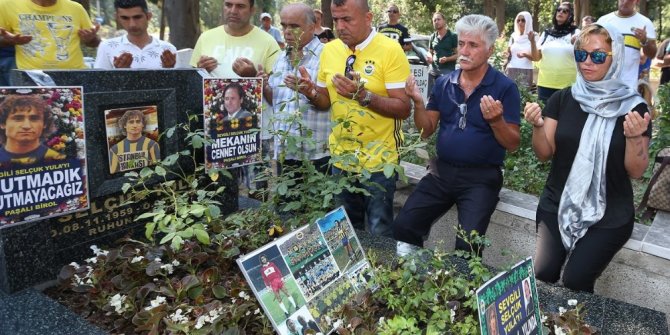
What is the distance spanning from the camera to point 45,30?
3.77 metres

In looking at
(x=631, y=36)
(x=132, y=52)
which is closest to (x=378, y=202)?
(x=132, y=52)

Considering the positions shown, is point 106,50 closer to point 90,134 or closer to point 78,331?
point 90,134

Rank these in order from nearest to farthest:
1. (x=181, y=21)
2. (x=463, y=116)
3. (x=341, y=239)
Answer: (x=341, y=239)
(x=463, y=116)
(x=181, y=21)

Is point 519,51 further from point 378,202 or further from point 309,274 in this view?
point 309,274

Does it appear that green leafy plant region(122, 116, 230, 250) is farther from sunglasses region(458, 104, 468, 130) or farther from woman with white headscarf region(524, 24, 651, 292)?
woman with white headscarf region(524, 24, 651, 292)

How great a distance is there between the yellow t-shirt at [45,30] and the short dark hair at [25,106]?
1.92m

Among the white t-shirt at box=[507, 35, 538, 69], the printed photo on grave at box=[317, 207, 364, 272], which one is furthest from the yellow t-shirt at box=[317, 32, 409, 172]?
the white t-shirt at box=[507, 35, 538, 69]

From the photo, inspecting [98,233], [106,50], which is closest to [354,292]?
[98,233]

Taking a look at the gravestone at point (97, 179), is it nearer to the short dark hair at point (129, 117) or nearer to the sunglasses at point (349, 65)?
the short dark hair at point (129, 117)

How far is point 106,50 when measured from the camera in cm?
364

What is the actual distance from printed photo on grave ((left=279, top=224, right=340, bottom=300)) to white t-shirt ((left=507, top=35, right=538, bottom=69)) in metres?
6.43

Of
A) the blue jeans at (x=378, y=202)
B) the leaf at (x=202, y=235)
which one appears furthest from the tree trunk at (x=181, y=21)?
the leaf at (x=202, y=235)

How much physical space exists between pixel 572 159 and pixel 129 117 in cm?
228

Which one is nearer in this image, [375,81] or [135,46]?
[375,81]
